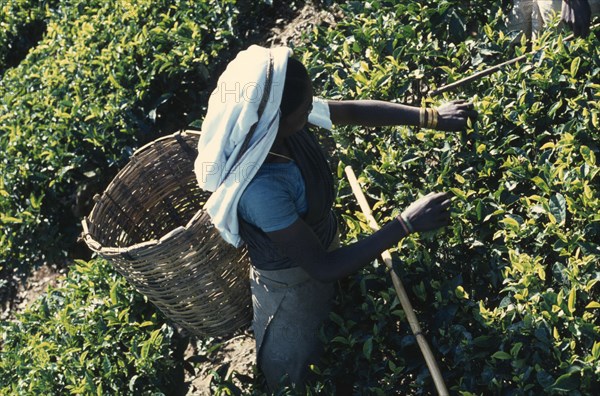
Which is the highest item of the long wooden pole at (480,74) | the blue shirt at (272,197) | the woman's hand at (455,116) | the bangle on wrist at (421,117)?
the blue shirt at (272,197)

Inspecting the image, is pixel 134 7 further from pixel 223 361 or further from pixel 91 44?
pixel 223 361

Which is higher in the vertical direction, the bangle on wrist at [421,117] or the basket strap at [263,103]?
the basket strap at [263,103]

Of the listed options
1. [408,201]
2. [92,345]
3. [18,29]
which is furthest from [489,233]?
[18,29]

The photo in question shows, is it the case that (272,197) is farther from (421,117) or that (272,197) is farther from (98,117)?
(98,117)

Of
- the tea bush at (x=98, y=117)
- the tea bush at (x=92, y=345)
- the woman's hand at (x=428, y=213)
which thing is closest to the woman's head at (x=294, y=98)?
the woman's hand at (x=428, y=213)

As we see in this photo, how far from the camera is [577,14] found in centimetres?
356

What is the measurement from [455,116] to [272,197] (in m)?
1.07

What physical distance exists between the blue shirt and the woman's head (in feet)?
0.56

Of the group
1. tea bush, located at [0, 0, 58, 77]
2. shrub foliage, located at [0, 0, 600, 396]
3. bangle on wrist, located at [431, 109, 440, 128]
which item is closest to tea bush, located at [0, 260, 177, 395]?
shrub foliage, located at [0, 0, 600, 396]

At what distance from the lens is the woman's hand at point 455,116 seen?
367 centimetres

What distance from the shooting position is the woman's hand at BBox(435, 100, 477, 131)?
3.67 metres

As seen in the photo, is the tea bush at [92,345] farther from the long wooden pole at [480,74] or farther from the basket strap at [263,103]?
the long wooden pole at [480,74]

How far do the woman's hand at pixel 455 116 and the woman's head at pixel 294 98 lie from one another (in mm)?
859

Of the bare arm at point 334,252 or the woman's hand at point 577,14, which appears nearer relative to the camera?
the bare arm at point 334,252
